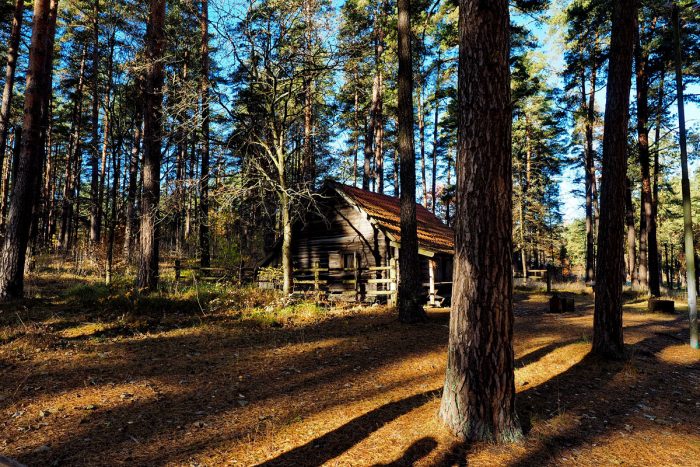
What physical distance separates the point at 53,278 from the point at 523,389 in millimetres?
20722

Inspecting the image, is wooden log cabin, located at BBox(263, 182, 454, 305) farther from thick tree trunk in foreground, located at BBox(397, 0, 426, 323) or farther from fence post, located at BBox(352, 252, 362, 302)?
thick tree trunk in foreground, located at BBox(397, 0, 426, 323)

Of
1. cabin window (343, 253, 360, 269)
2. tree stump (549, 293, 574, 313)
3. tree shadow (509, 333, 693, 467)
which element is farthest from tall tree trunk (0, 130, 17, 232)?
tree stump (549, 293, 574, 313)

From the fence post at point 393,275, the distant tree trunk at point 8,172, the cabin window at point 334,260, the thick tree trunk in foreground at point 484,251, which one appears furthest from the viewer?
the distant tree trunk at point 8,172

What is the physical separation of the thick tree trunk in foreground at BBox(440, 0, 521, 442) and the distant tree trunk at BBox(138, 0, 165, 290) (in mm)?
11894

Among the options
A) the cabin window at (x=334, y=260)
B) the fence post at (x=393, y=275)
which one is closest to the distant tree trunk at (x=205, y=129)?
the cabin window at (x=334, y=260)

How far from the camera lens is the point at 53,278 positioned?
56.9 ft

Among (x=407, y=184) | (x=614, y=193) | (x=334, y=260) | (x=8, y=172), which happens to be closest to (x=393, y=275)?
(x=407, y=184)

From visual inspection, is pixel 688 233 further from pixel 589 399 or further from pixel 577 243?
pixel 577 243

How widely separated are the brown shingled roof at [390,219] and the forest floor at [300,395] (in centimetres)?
729

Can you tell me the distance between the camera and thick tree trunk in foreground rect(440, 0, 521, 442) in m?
4.18

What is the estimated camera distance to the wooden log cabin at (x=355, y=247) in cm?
1681

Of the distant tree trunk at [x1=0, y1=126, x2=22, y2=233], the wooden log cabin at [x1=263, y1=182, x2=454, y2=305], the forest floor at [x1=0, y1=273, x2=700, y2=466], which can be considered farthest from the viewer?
the distant tree trunk at [x1=0, y1=126, x2=22, y2=233]

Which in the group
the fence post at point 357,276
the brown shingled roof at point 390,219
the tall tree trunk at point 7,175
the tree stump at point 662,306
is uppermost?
the tall tree trunk at point 7,175

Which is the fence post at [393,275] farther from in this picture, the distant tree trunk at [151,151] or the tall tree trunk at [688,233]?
the distant tree trunk at [151,151]
